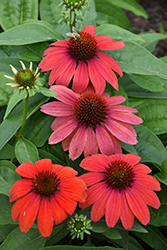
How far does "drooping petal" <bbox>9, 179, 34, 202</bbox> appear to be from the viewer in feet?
2.35

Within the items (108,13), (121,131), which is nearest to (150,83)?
(121,131)

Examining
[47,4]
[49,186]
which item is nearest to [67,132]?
[49,186]

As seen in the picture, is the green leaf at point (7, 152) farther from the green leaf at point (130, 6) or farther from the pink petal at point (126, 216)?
the green leaf at point (130, 6)

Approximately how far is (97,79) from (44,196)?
0.42 m

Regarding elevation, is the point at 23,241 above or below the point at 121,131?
below

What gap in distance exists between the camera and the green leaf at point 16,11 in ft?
3.99

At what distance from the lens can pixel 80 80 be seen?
3.00 feet

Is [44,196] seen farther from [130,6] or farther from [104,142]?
[130,6]

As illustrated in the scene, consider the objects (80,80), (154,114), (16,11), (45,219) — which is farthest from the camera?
(16,11)

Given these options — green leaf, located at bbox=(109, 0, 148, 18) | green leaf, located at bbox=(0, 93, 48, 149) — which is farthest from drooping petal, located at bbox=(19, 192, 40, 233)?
green leaf, located at bbox=(109, 0, 148, 18)

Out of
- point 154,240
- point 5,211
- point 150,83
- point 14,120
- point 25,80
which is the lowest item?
point 154,240

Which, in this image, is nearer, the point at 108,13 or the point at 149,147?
the point at 149,147

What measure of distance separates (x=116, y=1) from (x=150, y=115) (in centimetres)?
92

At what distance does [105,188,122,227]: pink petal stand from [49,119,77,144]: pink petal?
228mm
